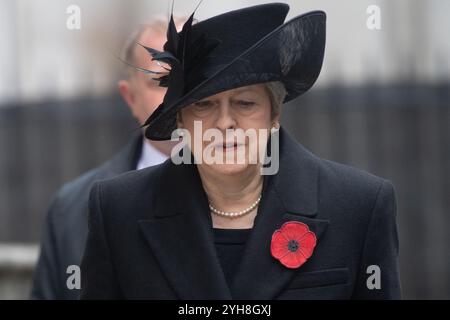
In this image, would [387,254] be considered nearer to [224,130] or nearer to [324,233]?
[324,233]

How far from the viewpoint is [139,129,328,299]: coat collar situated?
2.95 metres

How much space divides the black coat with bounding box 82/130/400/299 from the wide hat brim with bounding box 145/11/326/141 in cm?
22

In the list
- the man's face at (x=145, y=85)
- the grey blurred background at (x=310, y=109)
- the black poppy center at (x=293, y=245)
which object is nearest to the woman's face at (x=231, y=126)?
the black poppy center at (x=293, y=245)

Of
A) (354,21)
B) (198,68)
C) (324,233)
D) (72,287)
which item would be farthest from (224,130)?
(354,21)

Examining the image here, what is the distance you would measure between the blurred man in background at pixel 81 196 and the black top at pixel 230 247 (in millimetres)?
1014

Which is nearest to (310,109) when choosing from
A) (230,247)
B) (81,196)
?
(81,196)

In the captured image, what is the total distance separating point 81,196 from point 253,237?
1.50 meters

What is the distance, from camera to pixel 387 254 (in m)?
3.04

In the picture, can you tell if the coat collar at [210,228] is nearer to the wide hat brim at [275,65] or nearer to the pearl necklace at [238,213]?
the pearl necklace at [238,213]

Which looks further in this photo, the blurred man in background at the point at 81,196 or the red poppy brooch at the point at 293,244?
the blurred man in background at the point at 81,196

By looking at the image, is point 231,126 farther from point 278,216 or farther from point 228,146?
point 278,216

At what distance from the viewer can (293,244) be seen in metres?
2.96

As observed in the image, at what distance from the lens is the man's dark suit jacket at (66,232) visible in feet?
13.8
